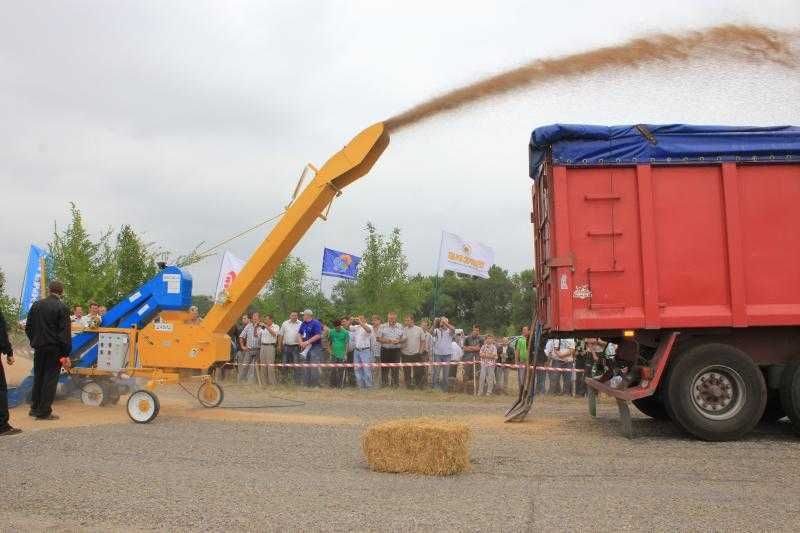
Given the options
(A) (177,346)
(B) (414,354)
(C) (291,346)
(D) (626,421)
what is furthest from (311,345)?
(D) (626,421)

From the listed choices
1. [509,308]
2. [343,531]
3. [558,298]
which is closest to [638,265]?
[558,298]

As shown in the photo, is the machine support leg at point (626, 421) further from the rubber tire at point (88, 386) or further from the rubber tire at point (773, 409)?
the rubber tire at point (88, 386)

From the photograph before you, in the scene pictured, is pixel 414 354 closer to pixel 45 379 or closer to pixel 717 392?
pixel 45 379

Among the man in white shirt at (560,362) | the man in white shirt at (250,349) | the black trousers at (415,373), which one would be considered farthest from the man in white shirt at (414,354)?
the man in white shirt at (250,349)

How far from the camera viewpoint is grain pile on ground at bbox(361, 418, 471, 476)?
6.87 metres

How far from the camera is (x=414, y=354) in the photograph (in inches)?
700

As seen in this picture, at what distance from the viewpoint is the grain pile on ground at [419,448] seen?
22.5 ft

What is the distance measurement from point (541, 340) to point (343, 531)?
21.3 ft

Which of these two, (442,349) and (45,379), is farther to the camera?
(442,349)

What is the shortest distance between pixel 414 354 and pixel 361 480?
439 inches

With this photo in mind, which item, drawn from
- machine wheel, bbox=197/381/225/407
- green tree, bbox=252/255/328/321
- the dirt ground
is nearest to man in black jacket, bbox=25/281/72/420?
the dirt ground

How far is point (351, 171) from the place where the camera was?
11.1 meters

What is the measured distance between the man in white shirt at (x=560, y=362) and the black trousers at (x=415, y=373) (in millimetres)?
2805

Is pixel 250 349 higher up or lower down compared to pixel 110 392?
higher up
